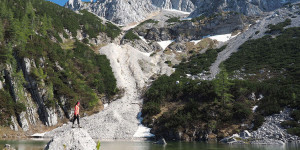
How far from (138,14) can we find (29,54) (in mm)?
156553

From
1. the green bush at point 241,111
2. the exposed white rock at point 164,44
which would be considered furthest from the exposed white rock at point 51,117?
the exposed white rock at point 164,44

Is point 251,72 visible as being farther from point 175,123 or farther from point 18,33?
point 18,33

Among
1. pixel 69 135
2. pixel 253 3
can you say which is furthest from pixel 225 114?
pixel 253 3

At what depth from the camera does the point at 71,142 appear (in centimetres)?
1373

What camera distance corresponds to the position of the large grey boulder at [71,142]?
1354 cm

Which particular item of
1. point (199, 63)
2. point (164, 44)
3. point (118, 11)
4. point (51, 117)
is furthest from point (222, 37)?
point (51, 117)

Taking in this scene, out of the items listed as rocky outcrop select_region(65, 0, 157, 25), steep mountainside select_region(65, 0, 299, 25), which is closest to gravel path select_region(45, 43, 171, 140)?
rocky outcrop select_region(65, 0, 157, 25)

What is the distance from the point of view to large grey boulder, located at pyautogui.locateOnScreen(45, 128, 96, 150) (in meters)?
13.5

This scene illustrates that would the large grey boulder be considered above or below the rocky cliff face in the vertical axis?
below

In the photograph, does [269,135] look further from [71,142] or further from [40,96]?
[40,96]

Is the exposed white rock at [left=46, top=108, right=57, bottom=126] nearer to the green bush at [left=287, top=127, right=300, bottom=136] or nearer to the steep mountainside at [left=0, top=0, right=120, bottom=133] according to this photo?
the steep mountainside at [left=0, top=0, right=120, bottom=133]

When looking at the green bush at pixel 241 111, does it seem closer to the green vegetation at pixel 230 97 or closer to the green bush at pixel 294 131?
the green vegetation at pixel 230 97

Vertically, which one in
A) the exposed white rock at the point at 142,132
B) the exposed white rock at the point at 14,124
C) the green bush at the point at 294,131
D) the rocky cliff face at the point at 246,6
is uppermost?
the rocky cliff face at the point at 246,6

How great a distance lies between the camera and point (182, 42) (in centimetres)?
12875
